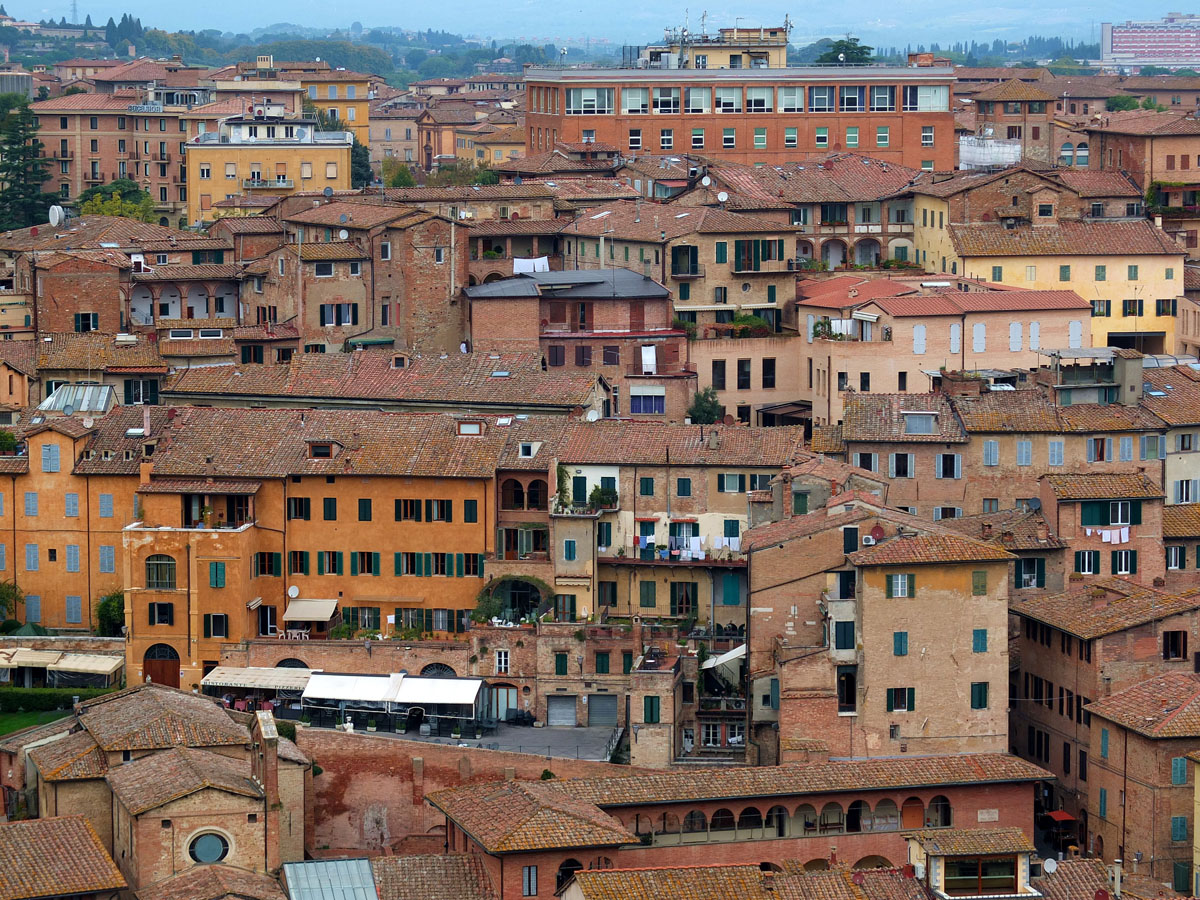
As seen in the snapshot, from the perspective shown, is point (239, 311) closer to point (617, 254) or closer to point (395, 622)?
point (617, 254)

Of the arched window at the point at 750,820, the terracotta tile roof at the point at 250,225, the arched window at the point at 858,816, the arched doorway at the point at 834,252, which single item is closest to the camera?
the arched window at the point at 750,820

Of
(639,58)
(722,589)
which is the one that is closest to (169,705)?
(722,589)

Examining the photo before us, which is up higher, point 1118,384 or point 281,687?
point 1118,384

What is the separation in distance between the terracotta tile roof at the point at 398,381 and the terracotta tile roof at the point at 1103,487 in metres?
13.6

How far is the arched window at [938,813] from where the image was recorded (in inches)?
2421

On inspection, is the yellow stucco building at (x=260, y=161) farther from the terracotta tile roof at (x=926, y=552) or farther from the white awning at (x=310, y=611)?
the terracotta tile roof at (x=926, y=552)

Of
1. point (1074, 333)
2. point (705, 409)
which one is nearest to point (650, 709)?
point (705, 409)

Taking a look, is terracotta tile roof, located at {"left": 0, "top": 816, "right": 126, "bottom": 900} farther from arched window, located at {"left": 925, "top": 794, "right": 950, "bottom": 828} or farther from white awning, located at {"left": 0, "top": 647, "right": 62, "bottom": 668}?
arched window, located at {"left": 925, "top": 794, "right": 950, "bottom": 828}

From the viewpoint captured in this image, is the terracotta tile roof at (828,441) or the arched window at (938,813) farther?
the terracotta tile roof at (828,441)

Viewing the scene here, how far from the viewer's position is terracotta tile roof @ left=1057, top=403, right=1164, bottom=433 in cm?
7219

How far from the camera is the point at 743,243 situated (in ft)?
284

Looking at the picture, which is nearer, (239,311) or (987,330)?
(987,330)

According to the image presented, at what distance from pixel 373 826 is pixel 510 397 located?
52.7 ft

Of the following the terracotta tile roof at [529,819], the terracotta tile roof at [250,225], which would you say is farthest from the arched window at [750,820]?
the terracotta tile roof at [250,225]
